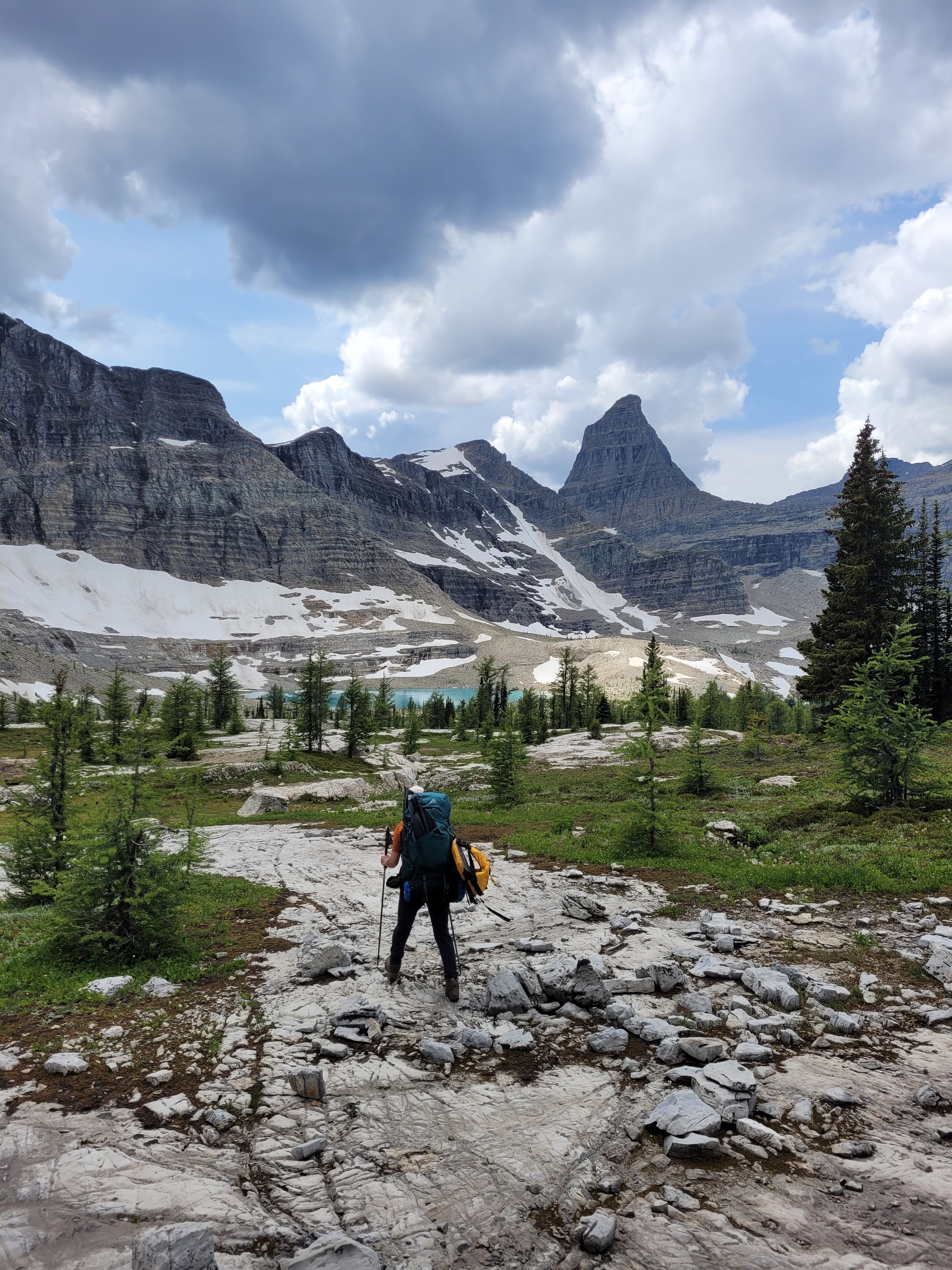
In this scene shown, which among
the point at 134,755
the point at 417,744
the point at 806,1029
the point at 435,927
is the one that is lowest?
the point at 417,744

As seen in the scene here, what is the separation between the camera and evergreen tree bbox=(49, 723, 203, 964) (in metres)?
8.54

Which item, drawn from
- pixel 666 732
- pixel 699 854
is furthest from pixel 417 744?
pixel 699 854

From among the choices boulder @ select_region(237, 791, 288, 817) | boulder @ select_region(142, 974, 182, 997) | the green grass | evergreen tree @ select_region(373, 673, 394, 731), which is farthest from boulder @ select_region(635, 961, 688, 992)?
evergreen tree @ select_region(373, 673, 394, 731)

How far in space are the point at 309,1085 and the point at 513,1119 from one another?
1.90 meters

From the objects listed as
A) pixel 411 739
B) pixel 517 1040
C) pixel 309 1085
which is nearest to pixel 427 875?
pixel 517 1040

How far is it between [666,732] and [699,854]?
40883 millimetres

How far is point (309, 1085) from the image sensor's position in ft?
18.1

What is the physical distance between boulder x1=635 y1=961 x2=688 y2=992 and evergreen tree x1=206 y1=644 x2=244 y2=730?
66986mm

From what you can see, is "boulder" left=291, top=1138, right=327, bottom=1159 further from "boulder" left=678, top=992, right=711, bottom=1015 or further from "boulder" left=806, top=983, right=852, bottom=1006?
"boulder" left=806, top=983, right=852, bottom=1006

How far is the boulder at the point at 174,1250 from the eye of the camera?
3533 mm

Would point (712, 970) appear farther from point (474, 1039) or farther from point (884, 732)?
point (884, 732)

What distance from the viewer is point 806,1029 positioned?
6395mm

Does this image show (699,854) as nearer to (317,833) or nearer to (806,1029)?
(806,1029)

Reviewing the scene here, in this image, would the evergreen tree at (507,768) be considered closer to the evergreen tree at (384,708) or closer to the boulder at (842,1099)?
the boulder at (842,1099)
